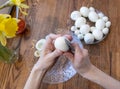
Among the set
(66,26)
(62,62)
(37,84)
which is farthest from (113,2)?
(37,84)

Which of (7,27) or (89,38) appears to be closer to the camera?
(7,27)

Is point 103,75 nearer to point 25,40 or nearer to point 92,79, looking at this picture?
point 92,79

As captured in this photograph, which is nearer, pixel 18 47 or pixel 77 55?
pixel 77 55

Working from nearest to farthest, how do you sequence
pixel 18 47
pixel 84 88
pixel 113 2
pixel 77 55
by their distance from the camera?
1. pixel 77 55
2. pixel 84 88
3. pixel 18 47
4. pixel 113 2

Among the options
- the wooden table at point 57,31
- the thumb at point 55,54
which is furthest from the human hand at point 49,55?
the wooden table at point 57,31

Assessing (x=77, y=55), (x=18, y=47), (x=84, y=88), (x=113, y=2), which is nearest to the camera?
(x=77, y=55)

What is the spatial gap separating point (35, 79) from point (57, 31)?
0.95 feet

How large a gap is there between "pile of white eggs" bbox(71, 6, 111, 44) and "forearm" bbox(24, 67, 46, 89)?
0.25m

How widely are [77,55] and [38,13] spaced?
43 cm

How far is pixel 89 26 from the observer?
3.06 ft

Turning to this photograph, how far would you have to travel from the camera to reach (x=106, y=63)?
858 millimetres

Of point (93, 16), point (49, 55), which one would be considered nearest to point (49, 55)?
point (49, 55)

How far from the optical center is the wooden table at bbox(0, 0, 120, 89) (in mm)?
837

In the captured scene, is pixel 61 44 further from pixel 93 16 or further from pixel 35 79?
pixel 93 16
